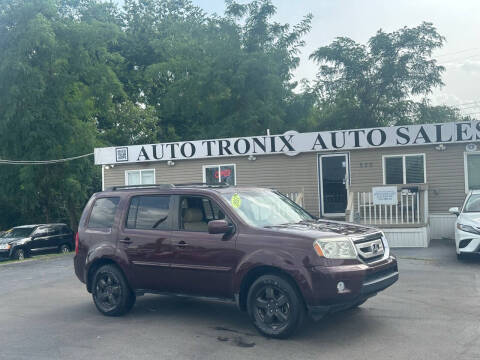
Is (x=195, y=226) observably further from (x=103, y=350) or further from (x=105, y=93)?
(x=105, y=93)

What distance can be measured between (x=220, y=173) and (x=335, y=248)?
1295 centimetres

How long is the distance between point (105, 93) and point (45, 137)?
4.51 metres

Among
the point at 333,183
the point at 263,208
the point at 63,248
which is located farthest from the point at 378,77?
the point at 263,208

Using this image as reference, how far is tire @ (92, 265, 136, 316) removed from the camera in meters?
8.12

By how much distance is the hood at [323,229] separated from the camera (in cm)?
661

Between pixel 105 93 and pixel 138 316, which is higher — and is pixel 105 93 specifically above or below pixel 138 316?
above

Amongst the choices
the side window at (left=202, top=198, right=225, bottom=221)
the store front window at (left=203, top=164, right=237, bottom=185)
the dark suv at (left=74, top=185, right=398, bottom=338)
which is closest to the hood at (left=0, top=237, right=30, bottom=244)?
the store front window at (left=203, top=164, right=237, bottom=185)

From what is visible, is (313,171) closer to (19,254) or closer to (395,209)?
(395,209)

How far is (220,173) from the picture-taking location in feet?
63.2

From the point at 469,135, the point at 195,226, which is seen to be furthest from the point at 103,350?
the point at 469,135

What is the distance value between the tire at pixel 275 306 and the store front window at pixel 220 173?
1245 centimetres

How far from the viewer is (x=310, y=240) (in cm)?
644

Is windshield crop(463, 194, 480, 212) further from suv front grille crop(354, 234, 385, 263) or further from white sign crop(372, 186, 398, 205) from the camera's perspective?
suv front grille crop(354, 234, 385, 263)

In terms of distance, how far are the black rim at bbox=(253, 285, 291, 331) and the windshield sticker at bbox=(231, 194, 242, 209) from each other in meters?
1.22
